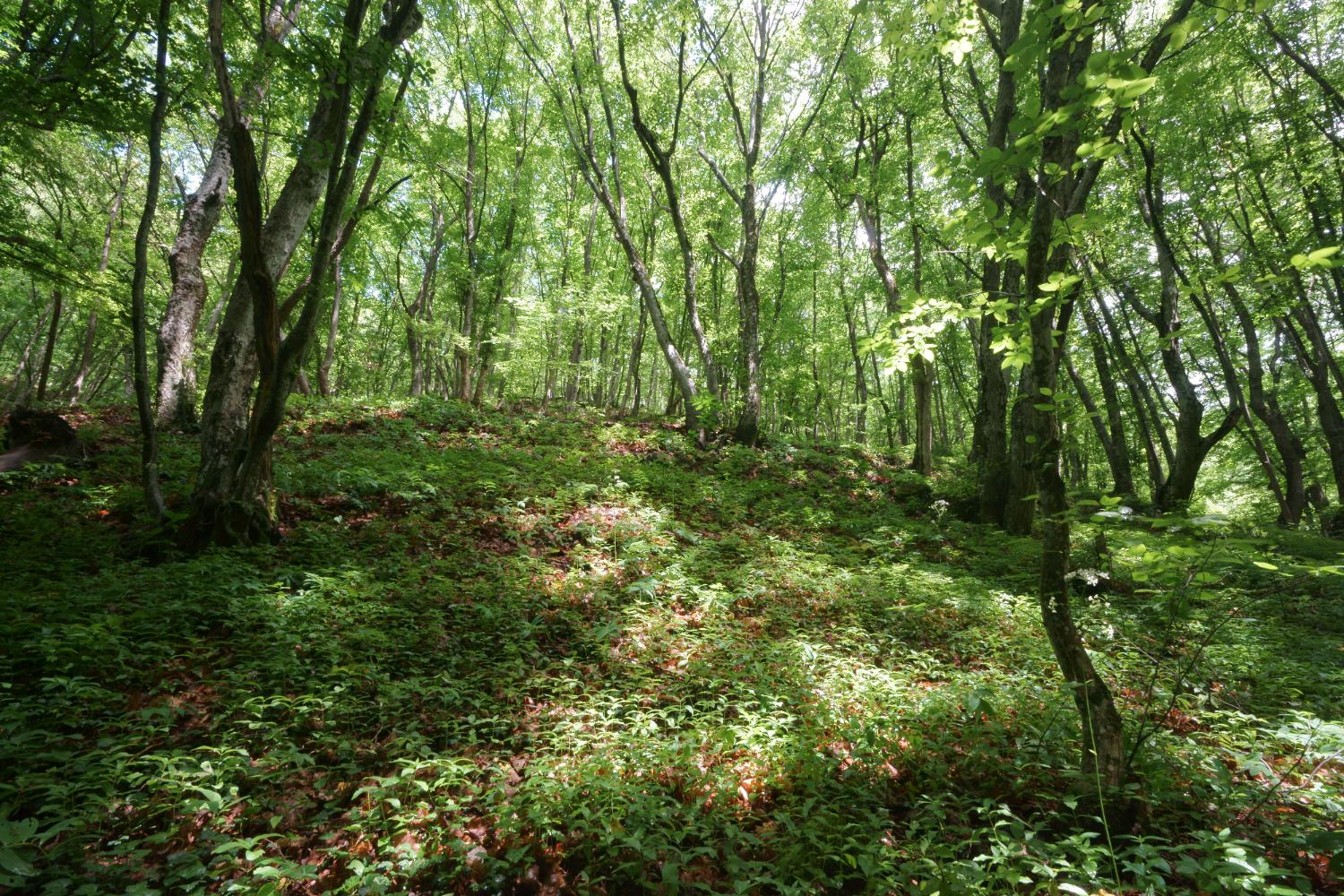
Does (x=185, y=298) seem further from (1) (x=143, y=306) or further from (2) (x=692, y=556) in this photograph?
(2) (x=692, y=556)

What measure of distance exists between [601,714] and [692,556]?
3.45 meters

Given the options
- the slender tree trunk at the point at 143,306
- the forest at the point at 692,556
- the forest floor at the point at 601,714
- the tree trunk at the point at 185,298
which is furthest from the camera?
the tree trunk at the point at 185,298

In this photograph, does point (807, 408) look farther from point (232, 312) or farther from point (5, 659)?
point (5, 659)

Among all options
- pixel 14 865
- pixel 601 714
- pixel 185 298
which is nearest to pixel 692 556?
pixel 601 714

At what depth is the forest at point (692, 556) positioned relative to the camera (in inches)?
104

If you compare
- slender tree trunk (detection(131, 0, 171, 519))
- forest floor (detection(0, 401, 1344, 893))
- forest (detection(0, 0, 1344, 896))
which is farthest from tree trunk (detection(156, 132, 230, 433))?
slender tree trunk (detection(131, 0, 171, 519))

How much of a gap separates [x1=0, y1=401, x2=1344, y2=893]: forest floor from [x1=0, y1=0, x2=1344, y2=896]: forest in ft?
0.12

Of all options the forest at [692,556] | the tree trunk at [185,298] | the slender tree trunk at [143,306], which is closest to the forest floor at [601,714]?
the forest at [692,556]

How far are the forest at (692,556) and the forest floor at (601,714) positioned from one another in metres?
0.04

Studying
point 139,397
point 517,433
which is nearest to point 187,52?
point 139,397

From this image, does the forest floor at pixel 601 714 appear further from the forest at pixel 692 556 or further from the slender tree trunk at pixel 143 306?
the slender tree trunk at pixel 143 306

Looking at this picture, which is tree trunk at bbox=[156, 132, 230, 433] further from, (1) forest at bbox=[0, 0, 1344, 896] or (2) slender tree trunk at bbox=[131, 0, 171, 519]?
(2) slender tree trunk at bbox=[131, 0, 171, 519]

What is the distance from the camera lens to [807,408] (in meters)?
28.1

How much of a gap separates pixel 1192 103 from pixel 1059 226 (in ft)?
41.9
